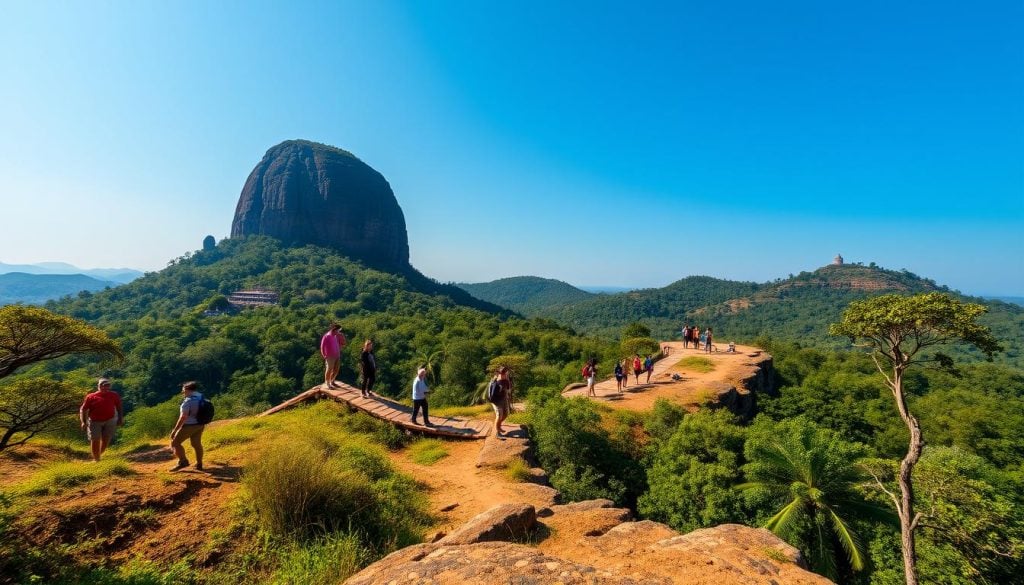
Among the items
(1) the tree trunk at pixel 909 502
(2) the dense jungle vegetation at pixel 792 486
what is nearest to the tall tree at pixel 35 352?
(2) the dense jungle vegetation at pixel 792 486

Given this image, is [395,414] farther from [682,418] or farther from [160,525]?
[682,418]

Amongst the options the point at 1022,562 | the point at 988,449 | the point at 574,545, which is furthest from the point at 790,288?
the point at 574,545

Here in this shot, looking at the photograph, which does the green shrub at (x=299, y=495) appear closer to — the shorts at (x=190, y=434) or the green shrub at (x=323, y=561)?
the green shrub at (x=323, y=561)

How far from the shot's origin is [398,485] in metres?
5.89

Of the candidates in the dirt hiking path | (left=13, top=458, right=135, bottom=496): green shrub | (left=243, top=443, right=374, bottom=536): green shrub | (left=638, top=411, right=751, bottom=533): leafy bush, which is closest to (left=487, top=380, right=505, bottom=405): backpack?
(left=243, top=443, right=374, bottom=536): green shrub

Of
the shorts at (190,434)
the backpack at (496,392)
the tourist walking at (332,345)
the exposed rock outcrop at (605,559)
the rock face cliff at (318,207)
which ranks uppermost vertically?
the rock face cliff at (318,207)

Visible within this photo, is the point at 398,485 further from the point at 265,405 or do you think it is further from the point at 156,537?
the point at 265,405

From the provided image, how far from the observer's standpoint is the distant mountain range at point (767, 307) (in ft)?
301

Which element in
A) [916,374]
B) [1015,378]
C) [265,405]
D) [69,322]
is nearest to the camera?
[69,322]

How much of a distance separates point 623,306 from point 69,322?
12410 centimetres

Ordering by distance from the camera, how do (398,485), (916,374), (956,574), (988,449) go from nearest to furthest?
(398,485), (956,574), (988,449), (916,374)

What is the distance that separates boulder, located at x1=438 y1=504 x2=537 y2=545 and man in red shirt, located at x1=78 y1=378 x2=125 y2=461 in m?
6.05

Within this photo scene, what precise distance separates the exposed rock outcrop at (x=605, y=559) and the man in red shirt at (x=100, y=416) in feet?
20.2

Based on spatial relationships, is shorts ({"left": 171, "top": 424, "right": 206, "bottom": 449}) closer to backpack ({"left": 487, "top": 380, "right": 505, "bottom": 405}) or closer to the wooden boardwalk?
the wooden boardwalk
